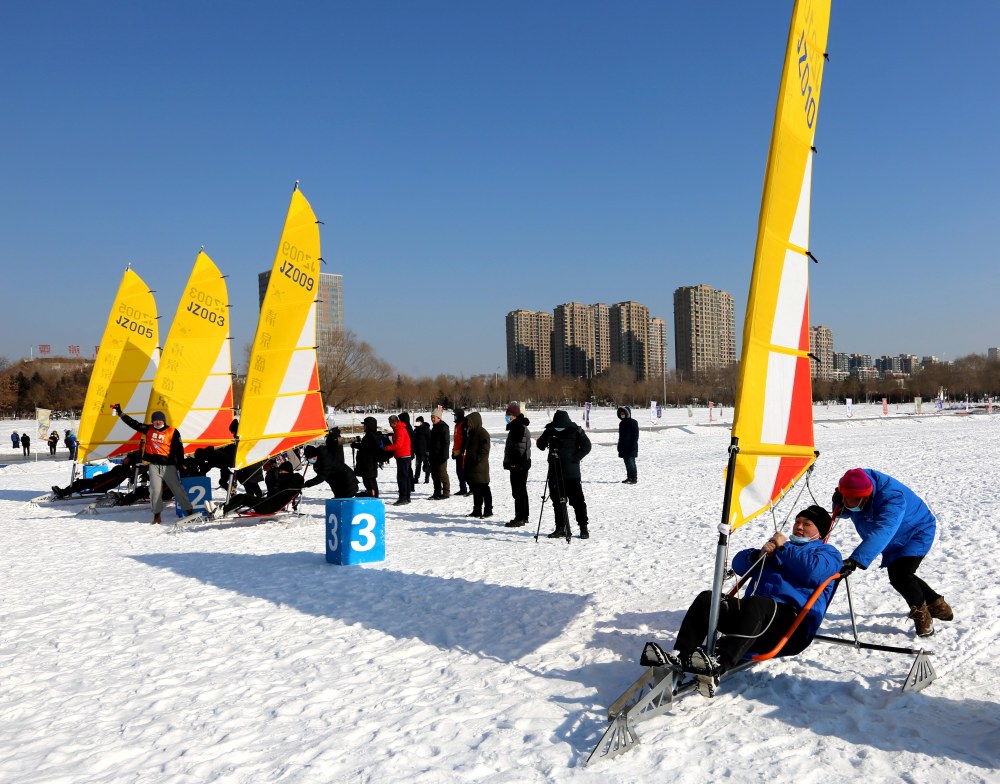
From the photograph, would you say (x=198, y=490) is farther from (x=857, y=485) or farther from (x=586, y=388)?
A: (x=586, y=388)

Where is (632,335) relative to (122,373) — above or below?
above

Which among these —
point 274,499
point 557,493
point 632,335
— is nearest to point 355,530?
point 557,493

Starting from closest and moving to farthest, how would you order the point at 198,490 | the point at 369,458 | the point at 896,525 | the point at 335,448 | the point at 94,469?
1. the point at 896,525
2. the point at 335,448
3. the point at 198,490
4. the point at 369,458
5. the point at 94,469

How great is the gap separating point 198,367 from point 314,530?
6038 millimetres

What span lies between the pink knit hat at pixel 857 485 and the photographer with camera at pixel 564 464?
460cm

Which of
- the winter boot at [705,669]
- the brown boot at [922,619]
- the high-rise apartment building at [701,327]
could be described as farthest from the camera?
the high-rise apartment building at [701,327]

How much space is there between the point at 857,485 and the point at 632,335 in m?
179

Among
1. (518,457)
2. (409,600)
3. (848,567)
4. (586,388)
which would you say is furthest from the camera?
(586,388)

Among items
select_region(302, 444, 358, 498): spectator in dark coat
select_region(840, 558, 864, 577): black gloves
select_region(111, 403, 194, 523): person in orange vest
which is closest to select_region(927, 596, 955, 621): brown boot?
select_region(840, 558, 864, 577): black gloves

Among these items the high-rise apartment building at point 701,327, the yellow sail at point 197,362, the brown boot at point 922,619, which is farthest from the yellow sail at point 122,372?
the high-rise apartment building at point 701,327

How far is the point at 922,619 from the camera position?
4.82 meters

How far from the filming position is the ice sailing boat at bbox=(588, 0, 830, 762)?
4.02 metres

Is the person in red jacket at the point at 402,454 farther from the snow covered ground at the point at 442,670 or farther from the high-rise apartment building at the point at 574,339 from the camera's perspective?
the high-rise apartment building at the point at 574,339

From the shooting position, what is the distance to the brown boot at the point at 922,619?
482 centimetres
